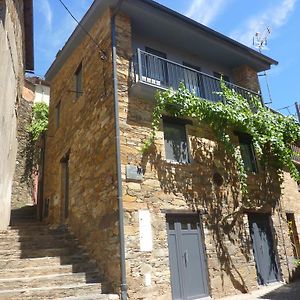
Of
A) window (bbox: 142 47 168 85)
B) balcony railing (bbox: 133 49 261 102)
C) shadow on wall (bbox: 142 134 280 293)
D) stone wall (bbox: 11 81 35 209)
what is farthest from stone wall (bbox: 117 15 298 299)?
stone wall (bbox: 11 81 35 209)

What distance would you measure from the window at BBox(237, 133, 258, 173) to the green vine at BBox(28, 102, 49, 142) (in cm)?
1073

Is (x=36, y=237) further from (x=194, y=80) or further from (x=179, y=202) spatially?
(x=194, y=80)

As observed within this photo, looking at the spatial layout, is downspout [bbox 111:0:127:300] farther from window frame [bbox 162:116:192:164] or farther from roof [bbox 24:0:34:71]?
roof [bbox 24:0:34:71]

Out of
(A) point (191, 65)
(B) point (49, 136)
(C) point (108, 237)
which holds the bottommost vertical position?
(C) point (108, 237)

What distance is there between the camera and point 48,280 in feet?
18.9

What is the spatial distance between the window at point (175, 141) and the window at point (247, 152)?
6.95ft

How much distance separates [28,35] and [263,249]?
10188mm

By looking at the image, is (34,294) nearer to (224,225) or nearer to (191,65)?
(224,225)

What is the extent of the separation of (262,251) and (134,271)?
3.89 metres

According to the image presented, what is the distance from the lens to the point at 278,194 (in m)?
9.22

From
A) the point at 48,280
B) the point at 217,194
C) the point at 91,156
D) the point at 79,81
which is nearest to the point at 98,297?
the point at 48,280

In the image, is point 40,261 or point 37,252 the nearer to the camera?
point 40,261

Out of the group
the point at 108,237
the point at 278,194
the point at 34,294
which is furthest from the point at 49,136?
the point at 278,194

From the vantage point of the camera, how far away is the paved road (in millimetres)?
6596
